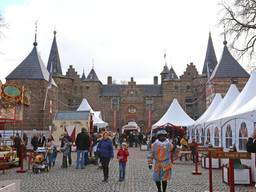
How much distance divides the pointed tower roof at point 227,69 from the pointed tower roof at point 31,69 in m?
21.4

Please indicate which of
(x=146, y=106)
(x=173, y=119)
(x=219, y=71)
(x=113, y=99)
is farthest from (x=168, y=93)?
(x=173, y=119)

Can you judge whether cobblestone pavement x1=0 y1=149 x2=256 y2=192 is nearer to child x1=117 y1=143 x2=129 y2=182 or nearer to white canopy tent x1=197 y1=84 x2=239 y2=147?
child x1=117 y1=143 x2=129 y2=182

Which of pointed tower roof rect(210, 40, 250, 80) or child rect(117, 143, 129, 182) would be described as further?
pointed tower roof rect(210, 40, 250, 80)

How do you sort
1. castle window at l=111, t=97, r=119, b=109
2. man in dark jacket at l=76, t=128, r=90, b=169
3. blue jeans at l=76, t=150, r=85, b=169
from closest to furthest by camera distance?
man in dark jacket at l=76, t=128, r=90, b=169
blue jeans at l=76, t=150, r=85, b=169
castle window at l=111, t=97, r=119, b=109

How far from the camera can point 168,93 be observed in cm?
6819

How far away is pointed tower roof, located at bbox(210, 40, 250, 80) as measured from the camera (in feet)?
149

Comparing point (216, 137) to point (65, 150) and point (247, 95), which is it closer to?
point (247, 95)

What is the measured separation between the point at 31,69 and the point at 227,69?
79.6ft

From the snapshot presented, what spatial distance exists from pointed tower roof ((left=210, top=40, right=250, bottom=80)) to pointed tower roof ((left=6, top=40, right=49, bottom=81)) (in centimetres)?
2137

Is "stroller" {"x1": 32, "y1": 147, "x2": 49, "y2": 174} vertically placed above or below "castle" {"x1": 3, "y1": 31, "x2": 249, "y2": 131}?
below

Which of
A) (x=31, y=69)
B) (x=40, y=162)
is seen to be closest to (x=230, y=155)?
(x=40, y=162)

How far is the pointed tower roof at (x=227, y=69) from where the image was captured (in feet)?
149

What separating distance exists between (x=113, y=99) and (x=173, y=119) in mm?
42894

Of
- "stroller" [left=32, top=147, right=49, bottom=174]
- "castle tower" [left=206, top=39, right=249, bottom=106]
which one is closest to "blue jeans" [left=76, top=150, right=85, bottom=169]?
"stroller" [left=32, top=147, right=49, bottom=174]
